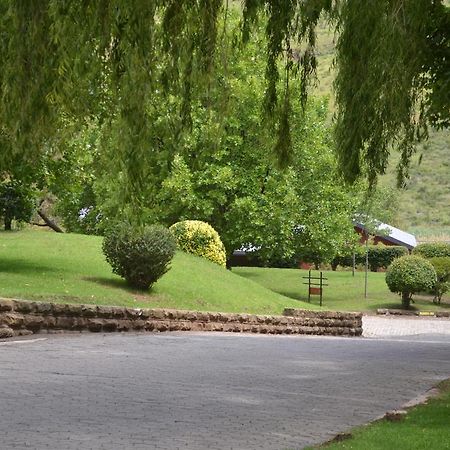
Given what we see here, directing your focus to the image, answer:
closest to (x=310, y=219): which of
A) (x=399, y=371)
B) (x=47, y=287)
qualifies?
(x=47, y=287)

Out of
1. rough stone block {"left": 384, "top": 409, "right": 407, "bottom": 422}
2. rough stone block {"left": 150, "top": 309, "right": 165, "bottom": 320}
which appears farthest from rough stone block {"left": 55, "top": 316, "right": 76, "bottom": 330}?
rough stone block {"left": 384, "top": 409, "right": 407, "bottom": 422}

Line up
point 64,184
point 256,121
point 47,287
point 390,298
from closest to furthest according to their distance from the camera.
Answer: point 47,287, point 64,184, point 256,121, point 390,298

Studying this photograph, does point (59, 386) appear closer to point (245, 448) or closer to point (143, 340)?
point (245, 448)

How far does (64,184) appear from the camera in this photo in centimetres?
2561

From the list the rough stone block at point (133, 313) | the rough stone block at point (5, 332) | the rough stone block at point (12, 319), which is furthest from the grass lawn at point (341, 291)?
the rough stone block at point (5, 332)

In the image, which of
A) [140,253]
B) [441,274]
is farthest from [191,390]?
[441,274]

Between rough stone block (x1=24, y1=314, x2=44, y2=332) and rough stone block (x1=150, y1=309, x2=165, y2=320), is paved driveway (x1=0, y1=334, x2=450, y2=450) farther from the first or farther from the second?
rough stone block (x1=150, y1=309, x2=165, y2=320)

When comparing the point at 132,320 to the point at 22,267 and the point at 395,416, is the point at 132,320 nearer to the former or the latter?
the point at 22,267

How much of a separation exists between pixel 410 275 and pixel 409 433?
36.3 m

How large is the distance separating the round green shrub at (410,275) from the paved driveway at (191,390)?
25170 mm

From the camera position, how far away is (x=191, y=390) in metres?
11.6

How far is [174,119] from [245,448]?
3.00 m

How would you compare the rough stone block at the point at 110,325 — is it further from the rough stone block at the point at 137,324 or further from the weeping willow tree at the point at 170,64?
the weeping willow tree at the point at 170,64

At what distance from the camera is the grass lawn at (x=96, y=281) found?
2241 centimetres
